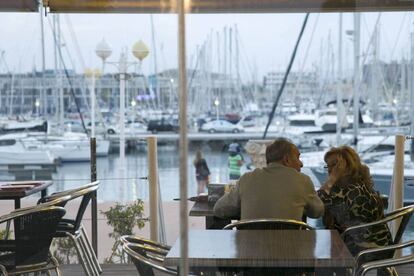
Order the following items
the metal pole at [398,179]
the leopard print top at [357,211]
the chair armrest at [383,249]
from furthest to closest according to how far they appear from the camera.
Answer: the metal pole at [398,179], the leopard print top at [357,211], the chair armrest at [383,249]

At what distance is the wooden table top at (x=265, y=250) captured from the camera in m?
2.38

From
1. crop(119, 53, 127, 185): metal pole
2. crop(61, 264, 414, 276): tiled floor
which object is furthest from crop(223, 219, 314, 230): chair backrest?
crop(119, 53, 127, 185): metal pole

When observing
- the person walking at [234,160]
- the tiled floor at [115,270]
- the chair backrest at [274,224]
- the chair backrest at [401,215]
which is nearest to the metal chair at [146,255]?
the chair backrest at [274,224]

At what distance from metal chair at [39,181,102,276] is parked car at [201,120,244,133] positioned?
0.66 m

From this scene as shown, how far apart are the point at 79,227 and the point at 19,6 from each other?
1.67 metres

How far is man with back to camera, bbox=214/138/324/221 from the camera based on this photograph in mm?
3064

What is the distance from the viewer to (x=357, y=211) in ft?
10.7

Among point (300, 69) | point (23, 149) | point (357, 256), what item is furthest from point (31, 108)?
point (357, 256)

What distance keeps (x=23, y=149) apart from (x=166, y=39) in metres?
1.71

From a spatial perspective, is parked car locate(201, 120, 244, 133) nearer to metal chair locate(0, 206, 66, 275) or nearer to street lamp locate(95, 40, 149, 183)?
street lamp locate(95, 40, 149, 183)

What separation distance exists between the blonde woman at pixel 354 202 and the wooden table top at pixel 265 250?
47cm

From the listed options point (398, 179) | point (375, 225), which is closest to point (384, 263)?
point (375, 225)

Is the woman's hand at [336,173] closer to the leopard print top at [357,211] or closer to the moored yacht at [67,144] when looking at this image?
the leopard print top at [357,211]

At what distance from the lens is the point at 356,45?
5.09 m
